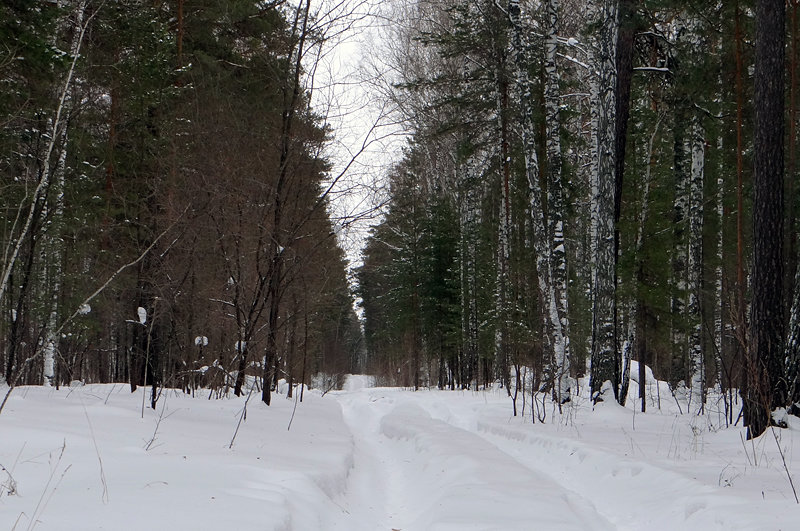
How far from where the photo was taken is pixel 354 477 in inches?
257

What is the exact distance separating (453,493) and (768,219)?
530 cm

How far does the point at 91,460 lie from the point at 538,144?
49.9 feet

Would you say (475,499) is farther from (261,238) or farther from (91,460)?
(261,238)

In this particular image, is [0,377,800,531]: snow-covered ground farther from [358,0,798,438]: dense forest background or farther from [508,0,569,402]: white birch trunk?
[508,0,569,402]: white birch trunk

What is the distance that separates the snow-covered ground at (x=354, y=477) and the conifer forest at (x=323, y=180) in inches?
36.6

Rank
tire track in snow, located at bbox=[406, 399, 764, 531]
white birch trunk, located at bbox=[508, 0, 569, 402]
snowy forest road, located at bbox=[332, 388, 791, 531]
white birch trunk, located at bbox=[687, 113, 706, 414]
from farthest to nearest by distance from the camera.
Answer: white birch trunk, located at bbox=[687, 113, 706, 414] < white birch trunk, located at bbox=[508, 0, 569, 402] < snowy forest road, located at bbox=[332, 388, 791, 531] < tire track in snow, located at bbox=[406, 399, 764, 531]

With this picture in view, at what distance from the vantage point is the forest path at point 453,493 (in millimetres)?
4457

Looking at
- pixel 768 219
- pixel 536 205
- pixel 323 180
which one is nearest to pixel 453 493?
pixel 768 219

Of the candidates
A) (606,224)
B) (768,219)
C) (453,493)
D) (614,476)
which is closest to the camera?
(453,493)

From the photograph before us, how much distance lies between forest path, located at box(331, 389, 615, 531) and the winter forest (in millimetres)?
95

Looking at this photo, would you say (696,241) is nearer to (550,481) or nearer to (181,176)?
(550,481)

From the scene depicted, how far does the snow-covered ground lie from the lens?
329 centimetres

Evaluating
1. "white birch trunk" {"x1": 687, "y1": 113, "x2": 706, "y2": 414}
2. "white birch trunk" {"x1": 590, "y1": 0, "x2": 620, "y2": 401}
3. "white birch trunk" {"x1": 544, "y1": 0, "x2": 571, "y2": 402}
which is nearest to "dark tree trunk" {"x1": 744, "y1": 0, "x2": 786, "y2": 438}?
"white birch trunk" {"x1": 590, "y1": 0, "x2": 620, "y2": 401}

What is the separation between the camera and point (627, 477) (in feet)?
19.2
